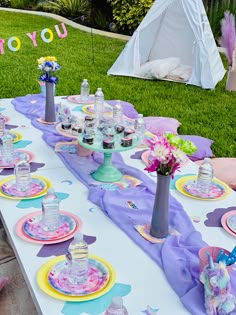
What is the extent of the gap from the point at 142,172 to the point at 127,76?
4473 millimetres

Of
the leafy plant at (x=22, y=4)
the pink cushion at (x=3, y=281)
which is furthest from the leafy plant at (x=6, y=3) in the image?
the pink cushion at (x=3, y=281)

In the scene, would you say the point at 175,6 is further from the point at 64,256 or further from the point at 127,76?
the point at 64,256

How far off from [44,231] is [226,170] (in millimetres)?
1846

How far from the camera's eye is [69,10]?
39.3 ft

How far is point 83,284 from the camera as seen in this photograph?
5.74 ft

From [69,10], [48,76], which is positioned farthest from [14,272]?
[69,10]

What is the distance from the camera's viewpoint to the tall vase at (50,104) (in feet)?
11.7

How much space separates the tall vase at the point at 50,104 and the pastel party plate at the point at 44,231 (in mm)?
1536

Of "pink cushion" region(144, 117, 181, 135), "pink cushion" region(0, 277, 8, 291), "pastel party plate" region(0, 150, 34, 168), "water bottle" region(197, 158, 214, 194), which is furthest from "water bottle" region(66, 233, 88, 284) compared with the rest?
"pink cushion" region(144, 117, 181, 135)

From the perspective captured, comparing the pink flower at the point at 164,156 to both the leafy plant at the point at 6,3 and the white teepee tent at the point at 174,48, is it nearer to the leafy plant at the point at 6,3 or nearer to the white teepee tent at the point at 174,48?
the white teepee tent at the point at 174,48

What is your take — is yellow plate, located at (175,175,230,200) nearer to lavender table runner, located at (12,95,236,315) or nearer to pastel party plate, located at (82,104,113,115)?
lavender table runner, located at (12,95,236,315)

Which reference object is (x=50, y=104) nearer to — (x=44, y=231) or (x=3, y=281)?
(x=3, y=281)

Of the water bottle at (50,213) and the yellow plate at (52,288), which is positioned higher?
the water bottle at (50,213)

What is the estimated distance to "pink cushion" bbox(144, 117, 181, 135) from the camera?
4449 millimetres
